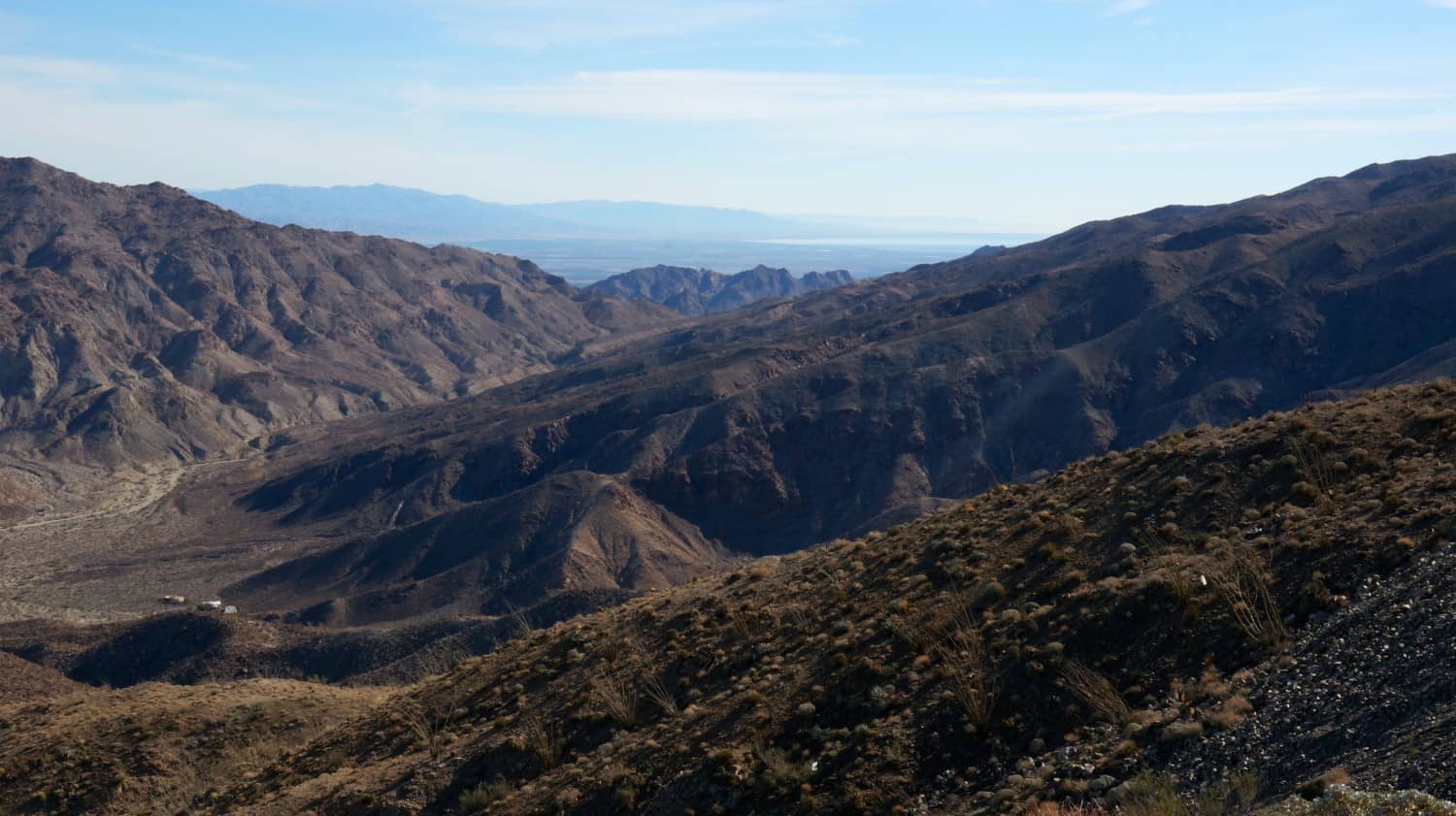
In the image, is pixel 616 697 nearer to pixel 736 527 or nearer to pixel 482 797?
pixel 482 797

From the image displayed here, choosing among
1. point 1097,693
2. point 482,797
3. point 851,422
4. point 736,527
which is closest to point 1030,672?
point 1097,693

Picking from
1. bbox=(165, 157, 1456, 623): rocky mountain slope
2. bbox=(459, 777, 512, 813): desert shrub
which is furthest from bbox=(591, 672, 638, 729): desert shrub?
bbox=(165, 157, 1456, 623): rocky mountain slope

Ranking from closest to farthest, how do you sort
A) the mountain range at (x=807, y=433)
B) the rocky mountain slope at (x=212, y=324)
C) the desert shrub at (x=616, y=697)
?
the desert shrub at (x=616, y=697) → the mountain range at (x=807, y=433) → the rocky mountain slope at (x=212, y=324)

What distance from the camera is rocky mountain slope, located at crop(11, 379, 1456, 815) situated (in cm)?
971

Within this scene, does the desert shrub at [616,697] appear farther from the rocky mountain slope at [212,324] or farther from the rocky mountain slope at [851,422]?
the rocky mountain slope at [212,324]

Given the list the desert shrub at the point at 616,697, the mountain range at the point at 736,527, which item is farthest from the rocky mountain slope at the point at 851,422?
the desert shrub at the point at 616,697

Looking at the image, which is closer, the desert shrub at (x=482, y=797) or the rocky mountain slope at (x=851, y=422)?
Result: the desert shrub at (x=482, y=797)

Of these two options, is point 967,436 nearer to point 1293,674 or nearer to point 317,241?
point 1293,674

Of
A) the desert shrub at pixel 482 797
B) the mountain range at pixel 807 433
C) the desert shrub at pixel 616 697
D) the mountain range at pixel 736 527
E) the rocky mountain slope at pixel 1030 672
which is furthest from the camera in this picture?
the mountain range at pixel 807 433

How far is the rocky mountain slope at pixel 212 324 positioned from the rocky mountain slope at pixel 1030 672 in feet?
290

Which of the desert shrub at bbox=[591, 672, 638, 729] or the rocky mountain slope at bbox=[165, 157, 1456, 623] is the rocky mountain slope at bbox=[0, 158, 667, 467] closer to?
the rocky mountain slope at bbox=[165, 157, 1456, 623]

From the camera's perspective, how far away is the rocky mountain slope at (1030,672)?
9.71m

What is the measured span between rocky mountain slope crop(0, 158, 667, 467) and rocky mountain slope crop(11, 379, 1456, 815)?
8824cm

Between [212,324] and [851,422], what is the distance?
91.0 meters
